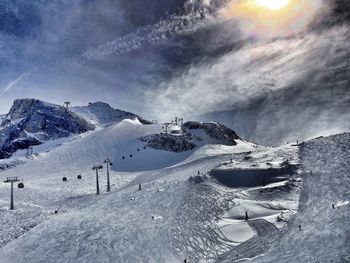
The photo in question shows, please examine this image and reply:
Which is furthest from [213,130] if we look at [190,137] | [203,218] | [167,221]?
[167,221]

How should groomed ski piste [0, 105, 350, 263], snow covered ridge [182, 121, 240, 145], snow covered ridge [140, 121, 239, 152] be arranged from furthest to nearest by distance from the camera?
snow covered ridge [182, 121, 240, 145]
snow covered ridge [140, 121, 239, 152]
groomed ski piste [0, 105, 350, 263]

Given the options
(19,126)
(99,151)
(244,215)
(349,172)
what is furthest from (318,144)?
(19,126)

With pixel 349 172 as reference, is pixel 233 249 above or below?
below

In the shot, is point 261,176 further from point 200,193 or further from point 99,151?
point 99,151

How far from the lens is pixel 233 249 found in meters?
30.8

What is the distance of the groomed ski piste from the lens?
99.6 ft

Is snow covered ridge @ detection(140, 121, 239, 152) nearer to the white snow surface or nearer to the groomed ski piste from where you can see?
the groomed ski piste

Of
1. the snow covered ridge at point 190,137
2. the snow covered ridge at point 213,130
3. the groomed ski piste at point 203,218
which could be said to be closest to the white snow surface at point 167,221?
the groomed ski piste at point 203,218

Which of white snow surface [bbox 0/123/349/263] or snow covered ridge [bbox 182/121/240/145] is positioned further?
snow covered ridge [bbox 182/121/240/145]

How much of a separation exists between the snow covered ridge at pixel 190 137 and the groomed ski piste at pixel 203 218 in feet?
153

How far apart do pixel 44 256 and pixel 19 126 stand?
184 meters

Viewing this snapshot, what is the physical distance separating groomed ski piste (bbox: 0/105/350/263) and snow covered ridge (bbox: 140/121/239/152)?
153ft

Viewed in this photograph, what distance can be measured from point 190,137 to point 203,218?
261 ft

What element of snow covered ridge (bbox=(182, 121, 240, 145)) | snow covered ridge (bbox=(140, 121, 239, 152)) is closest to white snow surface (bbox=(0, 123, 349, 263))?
snow covered ridge (bbox=(140, 121, 239, 152))
